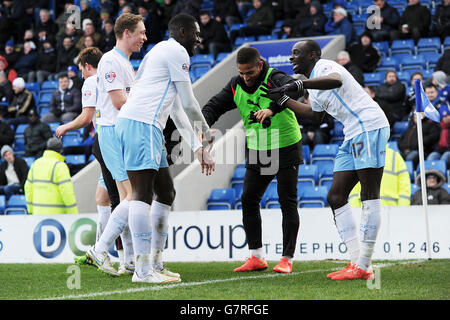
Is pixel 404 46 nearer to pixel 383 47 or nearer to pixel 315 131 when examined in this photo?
pixel 383 47

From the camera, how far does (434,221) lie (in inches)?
336

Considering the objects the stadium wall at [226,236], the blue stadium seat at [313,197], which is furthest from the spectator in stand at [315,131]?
the stadium wall at [226,236]

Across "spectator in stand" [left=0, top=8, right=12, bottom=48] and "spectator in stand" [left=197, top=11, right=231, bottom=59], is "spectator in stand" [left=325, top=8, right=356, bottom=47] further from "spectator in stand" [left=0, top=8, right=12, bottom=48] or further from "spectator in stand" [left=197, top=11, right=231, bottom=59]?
"spectator in stand" [left=0, top=8, right=12, bottom=48]

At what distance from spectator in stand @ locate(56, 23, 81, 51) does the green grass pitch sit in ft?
34.6

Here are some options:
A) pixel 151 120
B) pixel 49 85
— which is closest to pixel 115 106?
pixel 151 120

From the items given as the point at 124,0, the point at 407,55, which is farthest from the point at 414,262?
the point at 124,0

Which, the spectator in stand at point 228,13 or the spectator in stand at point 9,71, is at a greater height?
the spectator in stand at point 228,13

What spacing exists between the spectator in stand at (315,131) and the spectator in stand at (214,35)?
3801mm

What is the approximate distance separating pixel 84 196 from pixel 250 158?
18.9ft

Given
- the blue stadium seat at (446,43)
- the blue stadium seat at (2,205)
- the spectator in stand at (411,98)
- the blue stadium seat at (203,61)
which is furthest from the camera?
the blue stadium seat at (203,61)

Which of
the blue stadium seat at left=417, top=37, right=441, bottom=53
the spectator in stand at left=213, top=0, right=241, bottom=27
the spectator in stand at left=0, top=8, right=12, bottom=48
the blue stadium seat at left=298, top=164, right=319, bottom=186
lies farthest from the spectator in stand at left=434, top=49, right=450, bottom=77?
the spectator in stand at left=0, top=8, right=12, bottom=48

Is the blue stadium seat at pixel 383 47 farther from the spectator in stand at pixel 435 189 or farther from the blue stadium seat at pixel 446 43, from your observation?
the spectator in stand at pixel 435 189

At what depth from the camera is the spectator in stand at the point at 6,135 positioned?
14586mm
